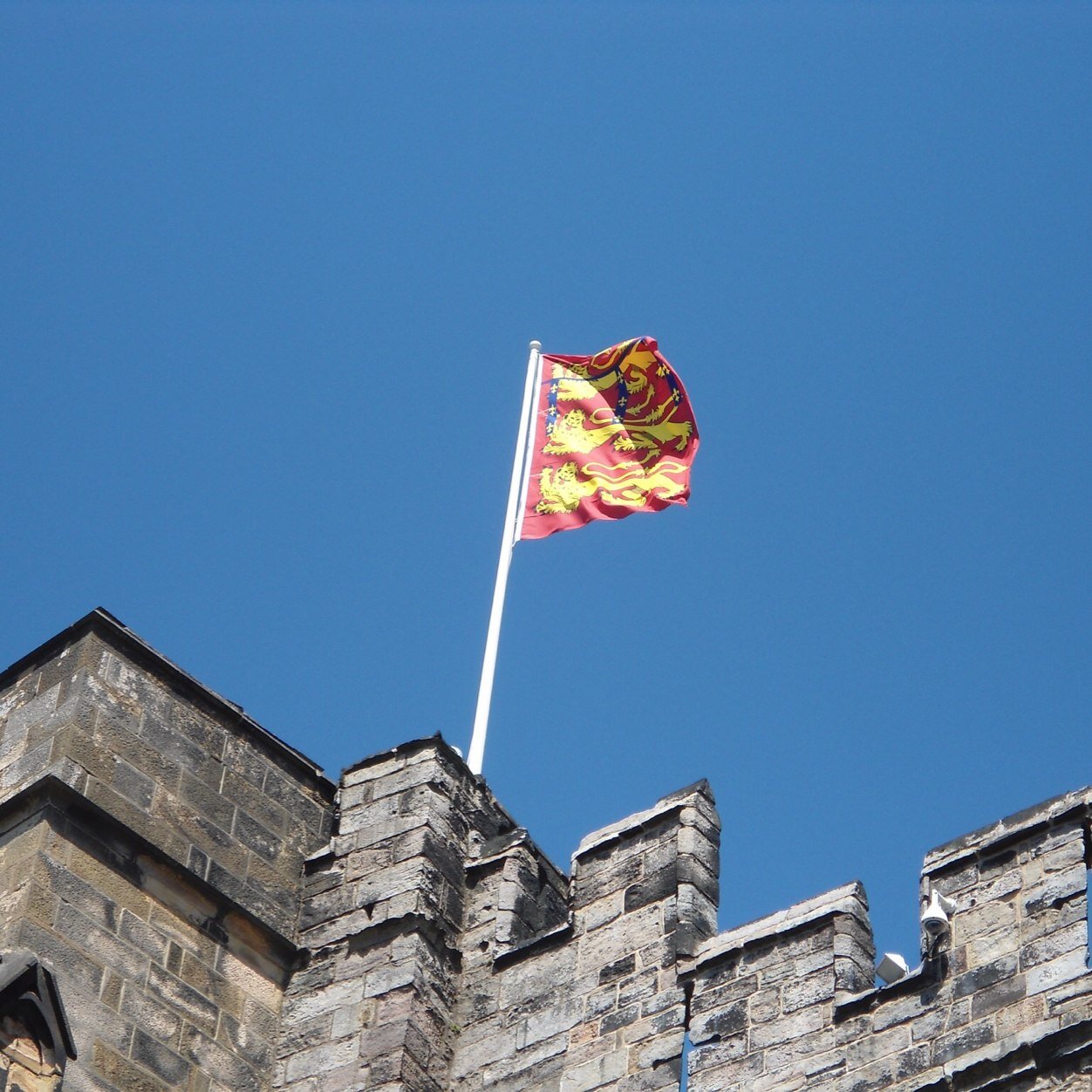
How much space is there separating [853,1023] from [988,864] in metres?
1.01

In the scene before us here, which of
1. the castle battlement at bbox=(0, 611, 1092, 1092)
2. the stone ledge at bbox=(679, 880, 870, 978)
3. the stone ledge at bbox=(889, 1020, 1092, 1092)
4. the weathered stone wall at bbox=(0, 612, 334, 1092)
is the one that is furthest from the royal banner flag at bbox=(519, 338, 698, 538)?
the stone ledge at bbox=(889, 1020, 1092, 1092)

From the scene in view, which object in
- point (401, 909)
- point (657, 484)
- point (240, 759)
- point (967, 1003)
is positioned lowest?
point (967, 1003)

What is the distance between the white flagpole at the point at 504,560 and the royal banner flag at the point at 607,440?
0.09 m

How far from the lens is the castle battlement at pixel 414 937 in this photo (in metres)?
12.9

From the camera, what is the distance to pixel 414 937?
14656 mm

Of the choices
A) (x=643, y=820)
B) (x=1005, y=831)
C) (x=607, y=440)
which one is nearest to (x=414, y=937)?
(x=643, y=820)

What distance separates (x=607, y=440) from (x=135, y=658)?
19.4 feet

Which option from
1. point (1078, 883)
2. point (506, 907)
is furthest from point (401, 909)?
point (1078, 883)

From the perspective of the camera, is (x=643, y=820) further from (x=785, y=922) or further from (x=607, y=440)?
(x=607, y=440)

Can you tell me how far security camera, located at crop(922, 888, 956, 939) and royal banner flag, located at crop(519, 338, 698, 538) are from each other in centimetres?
674

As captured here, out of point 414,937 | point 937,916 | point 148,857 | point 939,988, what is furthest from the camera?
point 414,937

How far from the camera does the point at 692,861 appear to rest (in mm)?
14375

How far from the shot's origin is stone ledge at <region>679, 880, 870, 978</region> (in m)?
13.5

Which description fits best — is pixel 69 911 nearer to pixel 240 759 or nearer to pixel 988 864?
pixel 240 759
